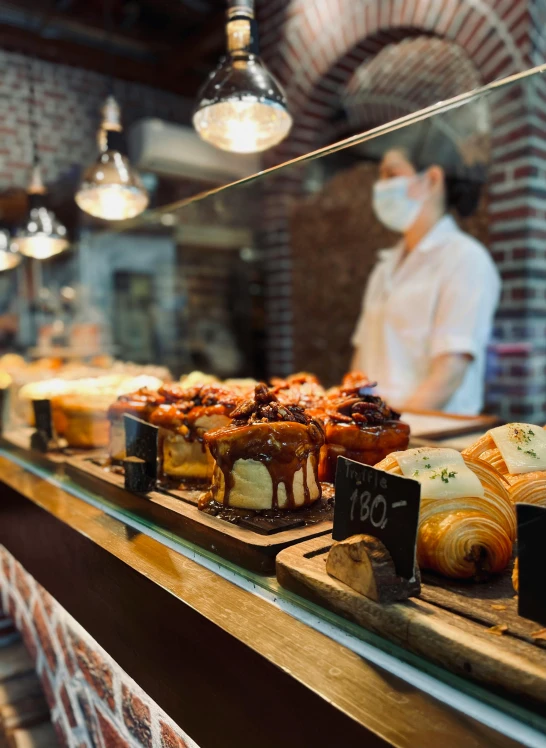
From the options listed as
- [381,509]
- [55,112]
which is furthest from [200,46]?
[381,509]

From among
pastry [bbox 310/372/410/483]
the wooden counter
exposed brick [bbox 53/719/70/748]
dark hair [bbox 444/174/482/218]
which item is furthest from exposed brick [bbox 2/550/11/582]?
dark hair [bbox 444/174/482/218]

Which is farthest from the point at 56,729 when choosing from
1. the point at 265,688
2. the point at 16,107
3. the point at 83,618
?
the point at 16,107

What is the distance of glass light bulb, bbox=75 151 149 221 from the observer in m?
2.30

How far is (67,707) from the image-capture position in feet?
5.62

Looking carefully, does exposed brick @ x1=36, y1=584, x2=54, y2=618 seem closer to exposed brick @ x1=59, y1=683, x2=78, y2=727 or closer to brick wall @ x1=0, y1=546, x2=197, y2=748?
brick wall @ x1=0, y1=546, x2=197, y2=748

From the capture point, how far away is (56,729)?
6.19 ft

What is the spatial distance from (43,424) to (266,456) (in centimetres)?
118

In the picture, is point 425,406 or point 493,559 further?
point 425,406

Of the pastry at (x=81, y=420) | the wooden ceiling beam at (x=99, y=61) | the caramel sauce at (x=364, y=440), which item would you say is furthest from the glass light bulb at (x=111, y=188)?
the wooden ceiling beam at (x=99, y=61)

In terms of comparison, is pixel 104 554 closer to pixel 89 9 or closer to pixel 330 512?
pixel 330 512

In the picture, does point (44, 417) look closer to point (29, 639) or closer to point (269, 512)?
point (29, 639)

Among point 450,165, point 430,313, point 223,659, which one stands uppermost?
point 450,165

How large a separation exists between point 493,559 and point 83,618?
0.88 m


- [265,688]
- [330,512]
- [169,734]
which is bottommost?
[169,734]
